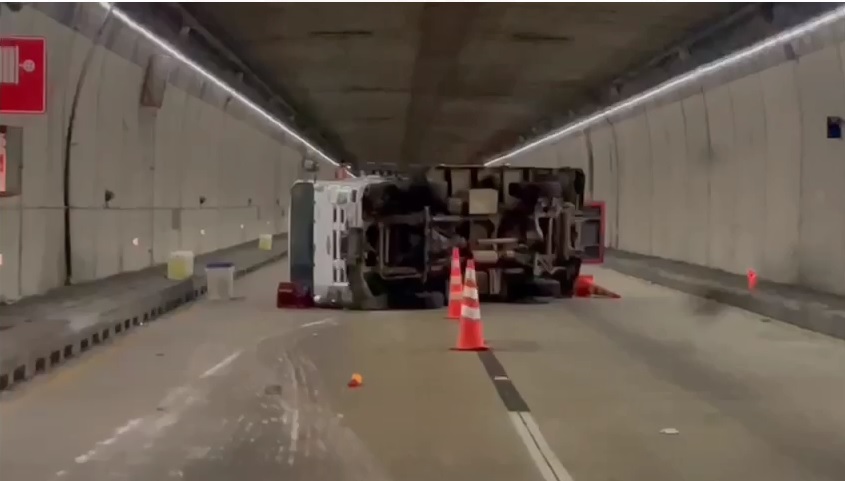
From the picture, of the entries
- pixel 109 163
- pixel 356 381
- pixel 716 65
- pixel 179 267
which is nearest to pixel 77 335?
pixel 356 381

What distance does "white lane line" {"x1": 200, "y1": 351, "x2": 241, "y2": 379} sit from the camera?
1255cm

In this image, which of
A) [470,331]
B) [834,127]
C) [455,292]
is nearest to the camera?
[470,331]

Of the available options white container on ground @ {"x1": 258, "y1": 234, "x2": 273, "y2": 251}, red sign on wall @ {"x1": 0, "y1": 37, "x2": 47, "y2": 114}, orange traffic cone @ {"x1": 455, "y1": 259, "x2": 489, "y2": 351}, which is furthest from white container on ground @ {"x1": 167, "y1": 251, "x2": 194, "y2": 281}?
white container on ground @ {"x1": 258, "y1": 234, "x2": 273, "y2": 251}

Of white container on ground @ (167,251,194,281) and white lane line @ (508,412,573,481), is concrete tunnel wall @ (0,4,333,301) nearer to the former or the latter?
white container on ground @ (167,251,194,281)

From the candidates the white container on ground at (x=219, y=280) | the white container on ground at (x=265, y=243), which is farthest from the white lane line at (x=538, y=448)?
the white container on ground at (x=265, y=243)

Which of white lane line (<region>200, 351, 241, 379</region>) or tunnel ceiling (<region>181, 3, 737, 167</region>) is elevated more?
tunnel ceiling (<region>181, 3, 737, 167</region>)

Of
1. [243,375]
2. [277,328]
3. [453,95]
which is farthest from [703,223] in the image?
[243,375]

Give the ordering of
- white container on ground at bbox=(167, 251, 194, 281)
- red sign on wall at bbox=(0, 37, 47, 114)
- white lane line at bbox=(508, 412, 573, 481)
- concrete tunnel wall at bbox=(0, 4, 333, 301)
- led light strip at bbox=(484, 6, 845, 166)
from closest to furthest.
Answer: white lane line at bbox=(508, 412, 573, 481), red sign on wall at bbox=(0, 37, 47, 114), led light strip at bbox=(484, 6, 845, 166), concrete tunnel wall at bbox=(0, 4, 333, 301), white container on ground at bbox=(167, 251, 194, 281)

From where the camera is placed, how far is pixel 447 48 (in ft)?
71.7

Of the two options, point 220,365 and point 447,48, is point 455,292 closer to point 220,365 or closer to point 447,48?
point 447,48

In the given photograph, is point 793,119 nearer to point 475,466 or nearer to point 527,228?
point 527,228

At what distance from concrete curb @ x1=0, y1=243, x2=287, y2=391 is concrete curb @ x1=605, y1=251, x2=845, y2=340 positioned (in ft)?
31.5

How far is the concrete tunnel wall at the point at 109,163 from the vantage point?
17297 mm

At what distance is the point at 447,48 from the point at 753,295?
22.7 feet
